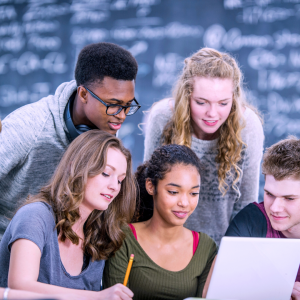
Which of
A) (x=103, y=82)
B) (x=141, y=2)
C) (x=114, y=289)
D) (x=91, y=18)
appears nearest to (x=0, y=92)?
(x=91, y=18)

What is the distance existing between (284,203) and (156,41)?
1872mm

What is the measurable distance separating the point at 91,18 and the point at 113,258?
215 cm

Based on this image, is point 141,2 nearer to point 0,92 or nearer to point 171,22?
point 171,22

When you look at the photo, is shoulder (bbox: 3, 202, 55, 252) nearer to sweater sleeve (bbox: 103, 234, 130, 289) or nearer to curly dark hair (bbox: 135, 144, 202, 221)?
sweater sleeve (bbox: 103, 234, 130, 289)

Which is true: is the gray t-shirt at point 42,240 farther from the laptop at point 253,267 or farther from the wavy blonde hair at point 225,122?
the wavy blonde hair at point 225,122

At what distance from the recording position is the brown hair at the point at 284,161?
1484 millimetres

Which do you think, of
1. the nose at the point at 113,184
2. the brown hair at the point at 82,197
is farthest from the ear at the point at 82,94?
the nose at the point at 113,184

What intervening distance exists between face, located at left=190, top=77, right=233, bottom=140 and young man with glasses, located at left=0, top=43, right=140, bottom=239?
1.03 ft

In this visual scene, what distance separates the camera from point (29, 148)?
1646mm

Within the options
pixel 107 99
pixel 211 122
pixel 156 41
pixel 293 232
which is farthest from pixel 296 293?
pixel 156 41

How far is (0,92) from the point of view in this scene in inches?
124

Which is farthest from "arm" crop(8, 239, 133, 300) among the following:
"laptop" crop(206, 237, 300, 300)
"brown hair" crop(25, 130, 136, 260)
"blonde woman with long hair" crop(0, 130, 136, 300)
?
"laptop" crop(206, 237, 300, 300)

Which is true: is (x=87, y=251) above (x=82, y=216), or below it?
below

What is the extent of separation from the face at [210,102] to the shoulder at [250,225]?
44 cm
